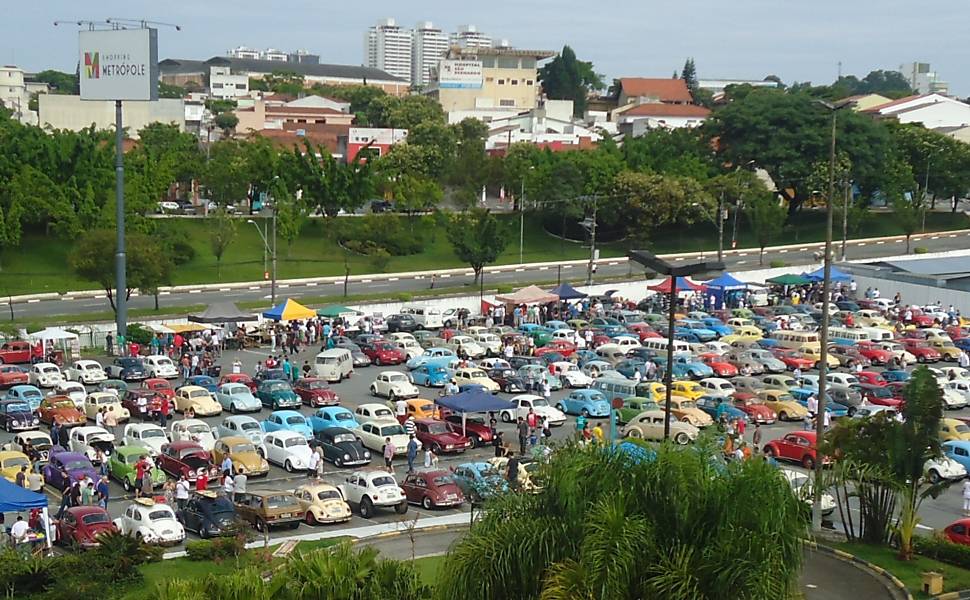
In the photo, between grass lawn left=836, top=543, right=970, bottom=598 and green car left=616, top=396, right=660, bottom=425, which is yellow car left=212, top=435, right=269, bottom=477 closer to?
green car left=616, top=396, right=660, bottom=425

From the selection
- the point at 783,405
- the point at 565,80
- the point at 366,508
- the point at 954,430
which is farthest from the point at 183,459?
the point at 565,80

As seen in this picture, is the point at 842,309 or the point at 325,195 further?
the point at 325,195

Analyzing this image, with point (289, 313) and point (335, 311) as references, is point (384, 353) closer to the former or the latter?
point (289, 313)

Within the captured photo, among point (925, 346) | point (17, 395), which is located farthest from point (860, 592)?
point (925, 346)

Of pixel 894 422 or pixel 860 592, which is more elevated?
pixel 894 422

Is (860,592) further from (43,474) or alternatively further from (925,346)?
(925,346)

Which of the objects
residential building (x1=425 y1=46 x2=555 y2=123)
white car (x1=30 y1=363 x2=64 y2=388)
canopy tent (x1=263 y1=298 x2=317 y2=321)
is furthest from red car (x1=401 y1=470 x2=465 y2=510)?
residential building (x1=425 y1=46 x2=555 y2=123)

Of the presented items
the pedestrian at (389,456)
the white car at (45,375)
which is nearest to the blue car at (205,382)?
the white car at (45,375)
